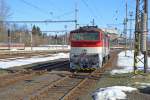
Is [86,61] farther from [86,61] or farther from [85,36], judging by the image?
[85,36]

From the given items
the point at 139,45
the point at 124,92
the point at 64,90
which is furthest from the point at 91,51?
the point at 124,92

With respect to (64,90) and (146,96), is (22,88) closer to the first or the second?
(64,90)

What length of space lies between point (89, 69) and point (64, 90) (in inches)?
430

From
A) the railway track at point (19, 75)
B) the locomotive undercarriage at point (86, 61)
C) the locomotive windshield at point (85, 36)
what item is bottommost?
the railway track at point (19, 75)

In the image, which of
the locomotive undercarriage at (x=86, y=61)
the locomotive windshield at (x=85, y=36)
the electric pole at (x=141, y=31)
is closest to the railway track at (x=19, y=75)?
the locomotive undercarriage at (x=86, y=61)

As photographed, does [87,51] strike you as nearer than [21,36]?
Yes

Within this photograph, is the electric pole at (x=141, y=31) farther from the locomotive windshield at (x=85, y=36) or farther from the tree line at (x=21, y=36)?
the tree line at (x=21, y=36)

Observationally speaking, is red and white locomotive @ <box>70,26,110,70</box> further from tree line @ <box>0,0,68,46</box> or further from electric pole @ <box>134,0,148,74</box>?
tree line @ <box>0,0,68,46</box>

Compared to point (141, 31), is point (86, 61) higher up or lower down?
lower down

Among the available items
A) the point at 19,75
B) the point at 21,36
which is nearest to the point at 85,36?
the point at 19,75

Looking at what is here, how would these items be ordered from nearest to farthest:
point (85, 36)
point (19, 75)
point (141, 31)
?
point (141, 31)
point (19, 75)
point (85, 36)

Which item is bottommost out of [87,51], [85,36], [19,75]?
[19,75]

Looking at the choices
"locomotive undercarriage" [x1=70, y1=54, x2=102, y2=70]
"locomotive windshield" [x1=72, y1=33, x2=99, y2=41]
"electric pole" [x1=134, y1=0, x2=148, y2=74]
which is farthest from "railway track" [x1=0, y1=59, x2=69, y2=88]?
"electric pole" [x1=134, y1=0, x2=148, y2=74]

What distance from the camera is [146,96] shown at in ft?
44.9
